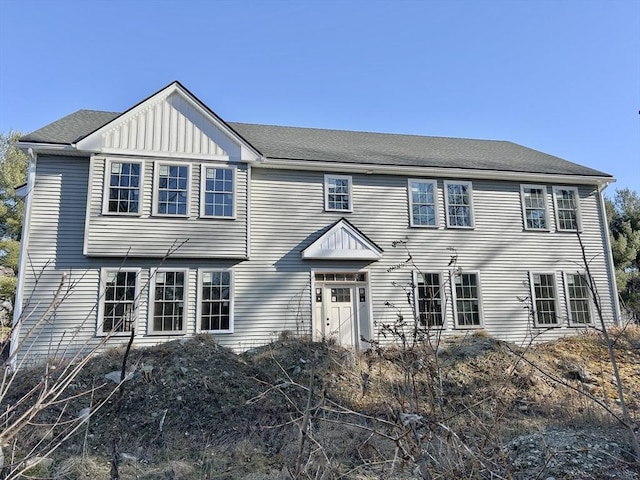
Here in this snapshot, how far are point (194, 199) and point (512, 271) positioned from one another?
9911mm

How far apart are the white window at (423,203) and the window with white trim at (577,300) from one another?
16.1 ft

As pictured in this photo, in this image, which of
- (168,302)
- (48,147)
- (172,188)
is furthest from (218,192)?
(48,147)

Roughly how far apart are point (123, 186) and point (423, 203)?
8704 mm

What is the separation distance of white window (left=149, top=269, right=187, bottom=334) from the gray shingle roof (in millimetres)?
4235

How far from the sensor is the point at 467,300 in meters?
14.2

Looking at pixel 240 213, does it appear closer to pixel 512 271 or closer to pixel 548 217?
pixel 512 271

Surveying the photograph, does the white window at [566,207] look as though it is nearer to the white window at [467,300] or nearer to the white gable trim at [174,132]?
the white window at [467,300]

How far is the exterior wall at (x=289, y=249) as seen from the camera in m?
11.6

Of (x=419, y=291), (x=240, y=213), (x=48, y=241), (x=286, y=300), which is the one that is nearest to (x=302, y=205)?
(x=240, y=213)

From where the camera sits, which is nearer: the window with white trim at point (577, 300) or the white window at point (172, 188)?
the white window at point (172, 188)

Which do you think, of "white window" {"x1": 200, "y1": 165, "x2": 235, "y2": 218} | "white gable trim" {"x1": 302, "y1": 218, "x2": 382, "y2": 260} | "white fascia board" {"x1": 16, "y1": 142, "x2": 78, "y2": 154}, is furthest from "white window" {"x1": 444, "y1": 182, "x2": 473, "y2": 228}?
"white fascia board" {"x1": 16, "y1": 142, "x2": 78, "y2": 154}

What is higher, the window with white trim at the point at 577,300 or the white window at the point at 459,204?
the white window at the point at 459,204

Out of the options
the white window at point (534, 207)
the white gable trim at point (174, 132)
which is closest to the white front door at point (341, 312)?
the white gable trim at point (174, 132)

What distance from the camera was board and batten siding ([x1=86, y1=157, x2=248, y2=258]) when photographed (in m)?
11.7
